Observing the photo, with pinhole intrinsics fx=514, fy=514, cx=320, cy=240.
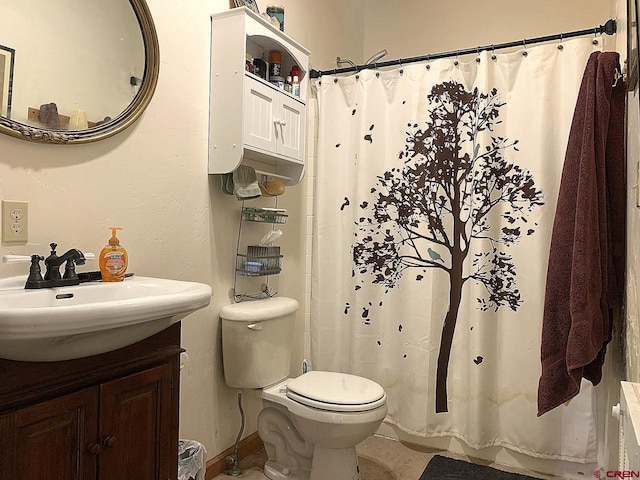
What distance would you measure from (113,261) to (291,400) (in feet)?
2.98

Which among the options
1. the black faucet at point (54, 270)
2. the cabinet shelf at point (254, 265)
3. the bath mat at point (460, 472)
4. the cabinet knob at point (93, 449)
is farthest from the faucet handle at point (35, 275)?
the bath mat at point (460, 472)

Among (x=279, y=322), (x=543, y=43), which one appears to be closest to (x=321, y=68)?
(x=543, y=43)

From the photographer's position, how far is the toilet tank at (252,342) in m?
2.10

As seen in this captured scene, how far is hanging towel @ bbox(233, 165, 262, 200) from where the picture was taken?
211 centimetres

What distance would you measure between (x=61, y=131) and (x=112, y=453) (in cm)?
91

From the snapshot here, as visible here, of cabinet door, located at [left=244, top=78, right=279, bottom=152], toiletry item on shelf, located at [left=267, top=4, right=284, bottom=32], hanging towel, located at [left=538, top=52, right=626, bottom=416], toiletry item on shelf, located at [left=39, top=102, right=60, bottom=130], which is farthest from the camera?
toiletry item on shelf, located at [left=267, top=4, right=284, bottom=32]

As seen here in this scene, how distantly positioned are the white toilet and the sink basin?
2.08ft

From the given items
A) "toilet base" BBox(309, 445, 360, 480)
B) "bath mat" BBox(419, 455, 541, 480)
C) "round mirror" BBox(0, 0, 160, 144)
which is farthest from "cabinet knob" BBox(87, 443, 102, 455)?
"bath mat" BBox(419, 455, 541, 480)

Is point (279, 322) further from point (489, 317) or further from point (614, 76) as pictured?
point (614, 76)

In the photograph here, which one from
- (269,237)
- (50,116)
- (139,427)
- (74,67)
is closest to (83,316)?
(139,427)

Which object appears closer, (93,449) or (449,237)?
(93,449)

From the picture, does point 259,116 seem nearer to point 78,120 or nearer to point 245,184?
point 245,184

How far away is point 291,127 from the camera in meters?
2.31

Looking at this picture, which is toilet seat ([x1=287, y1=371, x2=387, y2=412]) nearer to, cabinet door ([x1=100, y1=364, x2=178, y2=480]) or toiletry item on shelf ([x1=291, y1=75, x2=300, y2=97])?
cabinet door ([x1=100, y1=364, x2=178, y2=480])
